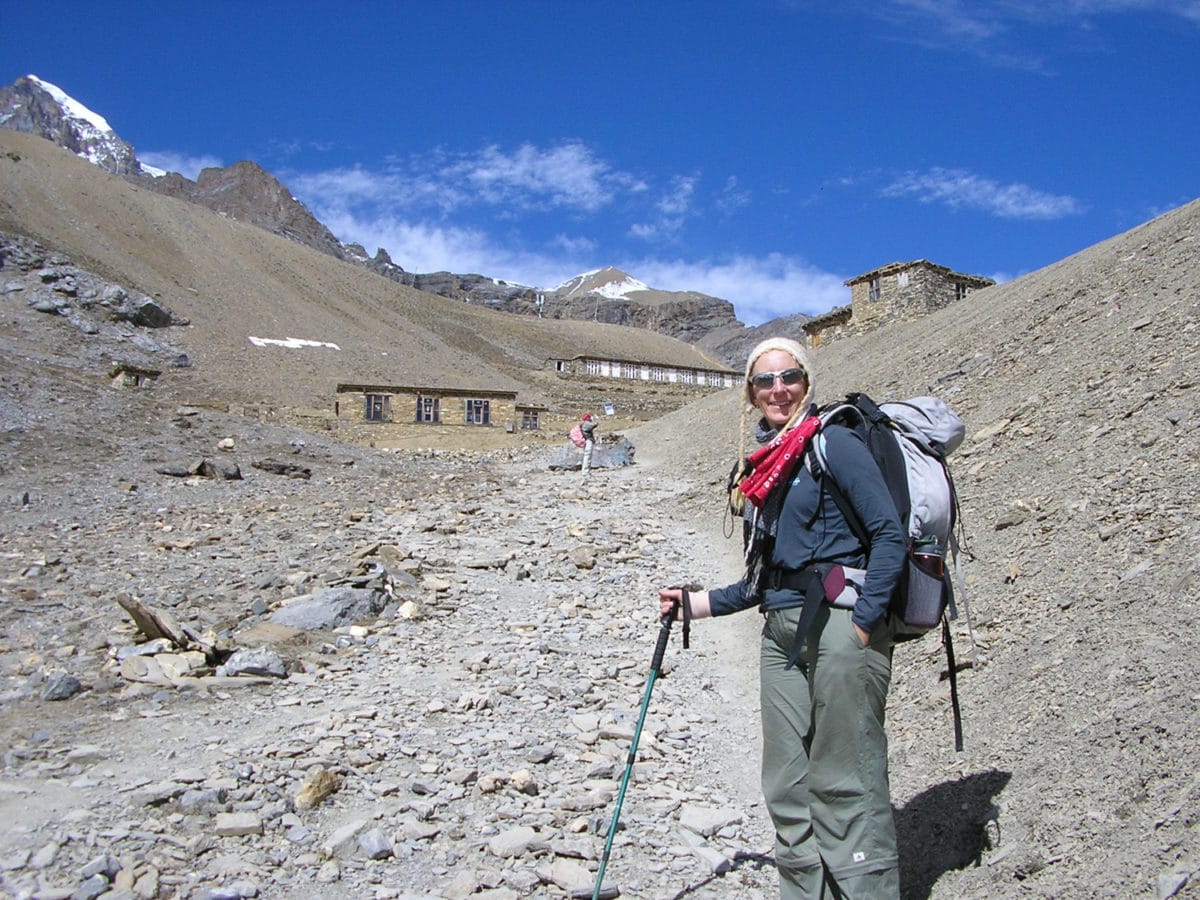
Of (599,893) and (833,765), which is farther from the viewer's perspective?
(599,893)

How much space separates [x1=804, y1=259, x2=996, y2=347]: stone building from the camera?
32875 millimetres

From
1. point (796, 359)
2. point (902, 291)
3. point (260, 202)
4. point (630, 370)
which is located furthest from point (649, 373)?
point (260, 202)

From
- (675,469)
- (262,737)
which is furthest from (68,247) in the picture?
(262,737)

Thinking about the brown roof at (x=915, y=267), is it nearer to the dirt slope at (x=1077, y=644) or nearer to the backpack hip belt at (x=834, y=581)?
the dirt slope at (x=1077, y=644)

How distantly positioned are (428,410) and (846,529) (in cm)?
4070

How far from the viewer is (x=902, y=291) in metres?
33.2

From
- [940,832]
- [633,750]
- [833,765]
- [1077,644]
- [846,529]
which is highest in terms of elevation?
A: [846,529]

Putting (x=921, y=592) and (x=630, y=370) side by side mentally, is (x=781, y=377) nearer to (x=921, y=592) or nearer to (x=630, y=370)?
(x=921, y=592)

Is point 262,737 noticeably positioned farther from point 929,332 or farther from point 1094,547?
point 929,332

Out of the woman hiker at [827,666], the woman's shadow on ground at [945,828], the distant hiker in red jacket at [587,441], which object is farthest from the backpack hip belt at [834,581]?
the distant hiker in red jacket at [587,441]

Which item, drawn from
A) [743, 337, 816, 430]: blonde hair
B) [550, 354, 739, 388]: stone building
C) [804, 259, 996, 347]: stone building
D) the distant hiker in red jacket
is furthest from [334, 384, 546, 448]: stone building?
[550, 354, 739, 388]: stone building

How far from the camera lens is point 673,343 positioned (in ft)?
517

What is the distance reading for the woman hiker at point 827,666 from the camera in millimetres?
3285

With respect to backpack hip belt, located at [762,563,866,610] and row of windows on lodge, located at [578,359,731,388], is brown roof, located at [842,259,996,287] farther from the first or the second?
row of windows on lodge, located at [578,359,731,388]
